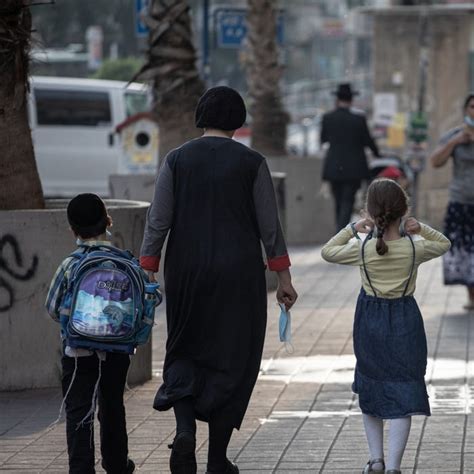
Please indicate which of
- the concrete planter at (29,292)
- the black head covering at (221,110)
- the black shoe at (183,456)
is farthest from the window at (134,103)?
the black shoe at (183,456)

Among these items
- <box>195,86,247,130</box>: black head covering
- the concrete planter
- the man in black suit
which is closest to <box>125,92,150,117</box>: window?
the man in black suit

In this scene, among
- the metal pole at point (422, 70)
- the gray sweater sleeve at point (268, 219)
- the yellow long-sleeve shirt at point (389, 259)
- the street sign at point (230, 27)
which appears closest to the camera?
the gray sweater sleeve at point (268, 219)

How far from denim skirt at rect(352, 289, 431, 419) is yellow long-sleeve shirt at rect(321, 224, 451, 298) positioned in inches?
2.3

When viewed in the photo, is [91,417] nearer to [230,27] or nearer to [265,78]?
[230,27]

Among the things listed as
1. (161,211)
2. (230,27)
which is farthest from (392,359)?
(230,27)

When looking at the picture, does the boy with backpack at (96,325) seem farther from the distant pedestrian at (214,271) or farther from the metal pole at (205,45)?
the metal pole at (205,45)

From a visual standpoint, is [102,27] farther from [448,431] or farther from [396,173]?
[448,431]

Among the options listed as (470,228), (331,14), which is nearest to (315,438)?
(470,228)

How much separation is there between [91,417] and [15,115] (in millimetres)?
2999

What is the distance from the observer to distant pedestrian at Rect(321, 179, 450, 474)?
6.49 metres

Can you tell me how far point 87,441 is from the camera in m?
6.32

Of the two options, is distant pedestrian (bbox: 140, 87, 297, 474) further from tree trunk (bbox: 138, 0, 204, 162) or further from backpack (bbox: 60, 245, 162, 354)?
tree trunk (bbox: 138, 0, 204, 162)

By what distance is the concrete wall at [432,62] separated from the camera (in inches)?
1039

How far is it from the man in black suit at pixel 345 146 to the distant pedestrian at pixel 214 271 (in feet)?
34.6
